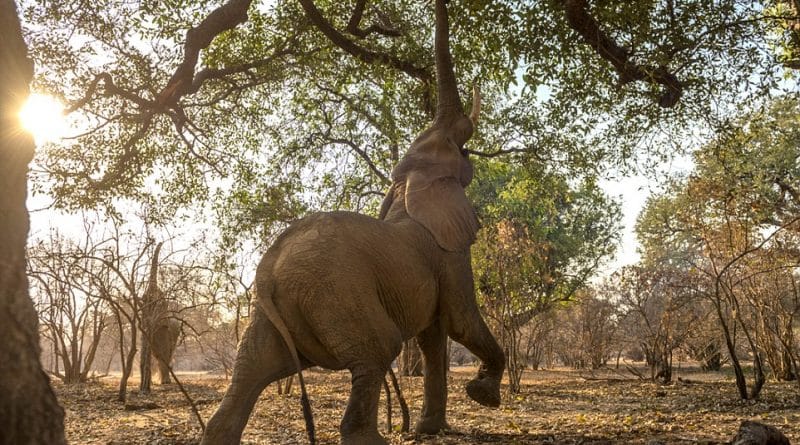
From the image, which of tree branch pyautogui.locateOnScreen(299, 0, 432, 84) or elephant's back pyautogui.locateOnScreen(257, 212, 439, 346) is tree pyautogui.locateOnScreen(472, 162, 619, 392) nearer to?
tree branch pyautogui.locateOnScreen(299, 0, 432, 84)

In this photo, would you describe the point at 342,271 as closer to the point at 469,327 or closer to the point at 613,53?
the point at 469,327

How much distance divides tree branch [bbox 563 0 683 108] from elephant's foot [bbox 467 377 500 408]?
429cm

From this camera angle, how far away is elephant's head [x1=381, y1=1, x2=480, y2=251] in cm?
643

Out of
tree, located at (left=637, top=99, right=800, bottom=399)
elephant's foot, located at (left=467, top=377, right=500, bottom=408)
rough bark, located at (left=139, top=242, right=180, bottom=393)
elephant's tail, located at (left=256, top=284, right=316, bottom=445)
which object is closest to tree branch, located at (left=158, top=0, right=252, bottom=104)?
rough bark, located at (left=139, top=242, right=180, bottom=393)

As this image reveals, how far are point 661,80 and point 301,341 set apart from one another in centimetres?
631

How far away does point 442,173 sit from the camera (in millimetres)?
6980

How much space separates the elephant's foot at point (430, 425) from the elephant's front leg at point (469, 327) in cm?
66

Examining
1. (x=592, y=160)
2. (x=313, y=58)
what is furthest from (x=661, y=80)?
(x=313, y=58)

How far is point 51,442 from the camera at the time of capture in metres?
2.55

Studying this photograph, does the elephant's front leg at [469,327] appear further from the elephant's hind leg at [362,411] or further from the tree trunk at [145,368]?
the tree trunk at [145,368]

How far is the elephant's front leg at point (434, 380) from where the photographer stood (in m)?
6.79

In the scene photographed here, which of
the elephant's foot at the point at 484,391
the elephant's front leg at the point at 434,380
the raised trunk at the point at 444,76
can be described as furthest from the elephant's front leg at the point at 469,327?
the raised trunk at the point at 444,76

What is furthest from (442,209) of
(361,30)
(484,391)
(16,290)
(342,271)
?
(361,30)

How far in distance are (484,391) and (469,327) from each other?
2.29 feet
